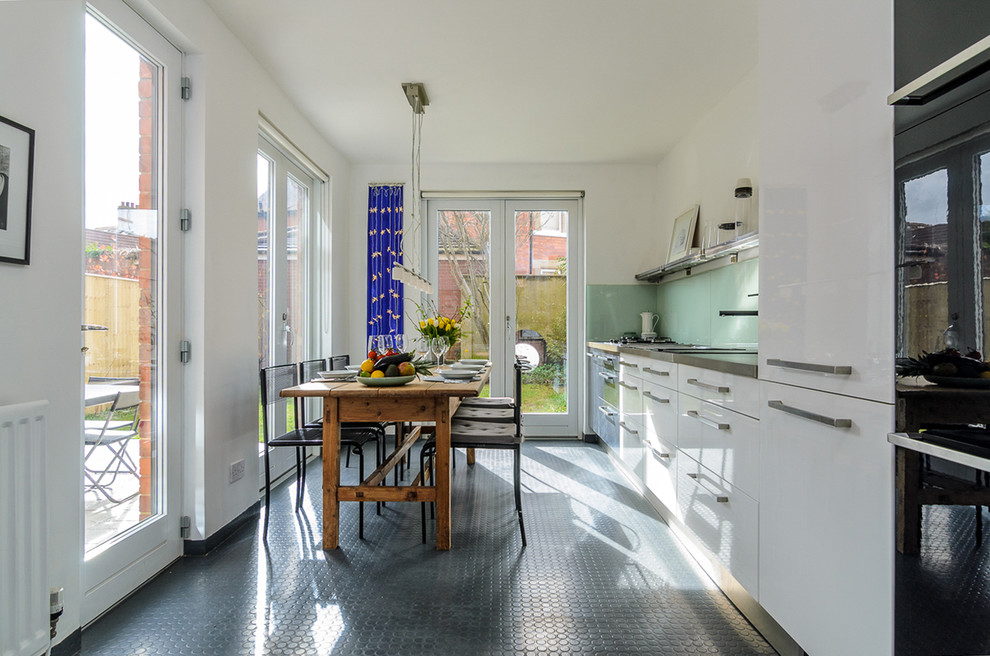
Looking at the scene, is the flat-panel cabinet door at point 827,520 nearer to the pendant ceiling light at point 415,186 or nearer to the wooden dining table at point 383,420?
the wooden dining table at point 383,420

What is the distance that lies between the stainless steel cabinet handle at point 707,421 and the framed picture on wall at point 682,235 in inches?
75.1

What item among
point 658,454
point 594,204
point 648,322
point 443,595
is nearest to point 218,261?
point 443,595

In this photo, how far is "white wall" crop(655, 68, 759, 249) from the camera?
324 cm

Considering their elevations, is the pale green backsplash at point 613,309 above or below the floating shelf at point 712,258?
below

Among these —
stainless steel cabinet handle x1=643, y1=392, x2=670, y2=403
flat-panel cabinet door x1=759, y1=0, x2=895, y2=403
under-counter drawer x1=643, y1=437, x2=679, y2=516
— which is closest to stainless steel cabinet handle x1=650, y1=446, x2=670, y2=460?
under-counter drawer x1=643, y1=437, x2=679, y2=516

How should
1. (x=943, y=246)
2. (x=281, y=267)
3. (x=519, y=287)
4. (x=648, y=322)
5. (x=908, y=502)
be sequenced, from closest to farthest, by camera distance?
(x=943, y=246) < (x=908, y=502) < (x=281, y=267) < (x=648, y=322) < (x=519, y=287)

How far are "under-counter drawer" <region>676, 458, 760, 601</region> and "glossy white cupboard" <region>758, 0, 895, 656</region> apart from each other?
0.09 m

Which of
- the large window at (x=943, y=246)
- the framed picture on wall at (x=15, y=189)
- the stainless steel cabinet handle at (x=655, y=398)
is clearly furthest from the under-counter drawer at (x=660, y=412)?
the framed picture on wall at (x=15, y=189)

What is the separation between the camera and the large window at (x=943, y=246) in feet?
3.27

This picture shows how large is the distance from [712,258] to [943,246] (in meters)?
2.57

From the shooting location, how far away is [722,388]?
216 cm

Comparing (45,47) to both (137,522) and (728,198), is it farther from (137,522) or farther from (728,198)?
(728,198)

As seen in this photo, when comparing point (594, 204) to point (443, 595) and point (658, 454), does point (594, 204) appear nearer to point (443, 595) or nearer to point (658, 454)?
point (658, 454)

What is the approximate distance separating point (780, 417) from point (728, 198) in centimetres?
223
